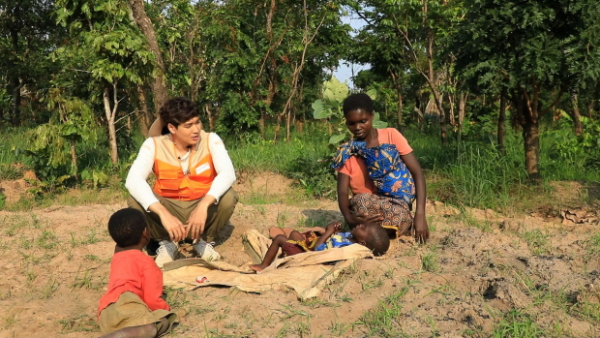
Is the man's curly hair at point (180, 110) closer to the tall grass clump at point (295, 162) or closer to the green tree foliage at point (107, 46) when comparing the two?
the tall grass clump at point (295, 162)

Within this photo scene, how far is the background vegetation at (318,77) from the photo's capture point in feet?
19.6

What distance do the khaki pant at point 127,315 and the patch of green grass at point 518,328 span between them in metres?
1.76

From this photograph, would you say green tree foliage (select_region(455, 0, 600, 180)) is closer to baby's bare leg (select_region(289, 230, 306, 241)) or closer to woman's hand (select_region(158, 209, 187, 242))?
baby's bare leg (select_region(289, 230, 306, 241))

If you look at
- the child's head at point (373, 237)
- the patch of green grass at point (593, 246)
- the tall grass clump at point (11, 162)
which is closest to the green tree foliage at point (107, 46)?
the tall grass clump at point (11, 162)

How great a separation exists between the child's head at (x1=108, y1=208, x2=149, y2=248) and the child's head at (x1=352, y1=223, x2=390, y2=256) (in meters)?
1.62

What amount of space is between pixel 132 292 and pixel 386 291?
58.6 inches

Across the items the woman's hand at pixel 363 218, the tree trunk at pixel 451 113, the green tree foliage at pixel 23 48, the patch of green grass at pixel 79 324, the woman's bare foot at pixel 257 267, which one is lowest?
the patch of green grass at pixel 79 324

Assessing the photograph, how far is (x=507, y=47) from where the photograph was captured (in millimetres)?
6047

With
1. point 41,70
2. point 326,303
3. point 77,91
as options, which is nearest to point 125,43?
point 77,91

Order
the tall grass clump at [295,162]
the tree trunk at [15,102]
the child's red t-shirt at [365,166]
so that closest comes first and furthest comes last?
the child's red t-shirt at [365,166] < the tall grass clump at [295,162] < the tree trunk at [15,102]

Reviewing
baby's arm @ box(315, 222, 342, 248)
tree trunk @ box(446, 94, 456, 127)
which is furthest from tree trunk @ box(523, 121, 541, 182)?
tree trunk @ box(446, 94, 456, 127)

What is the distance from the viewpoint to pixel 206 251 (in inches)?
176

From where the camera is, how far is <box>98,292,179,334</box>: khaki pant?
3021mm

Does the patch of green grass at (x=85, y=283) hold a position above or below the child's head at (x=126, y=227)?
below
